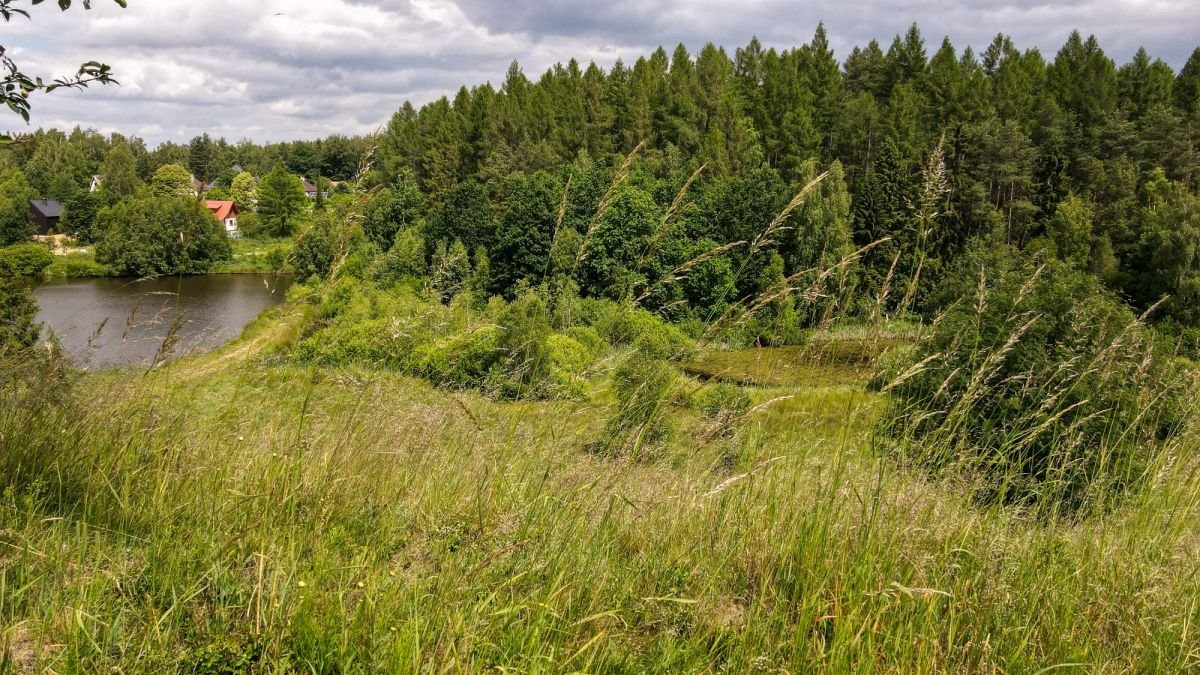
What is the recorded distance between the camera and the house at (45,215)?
6284 cm

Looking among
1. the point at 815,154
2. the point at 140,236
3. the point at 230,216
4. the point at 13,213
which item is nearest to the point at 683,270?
the point at 140,236

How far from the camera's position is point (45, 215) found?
6388cm

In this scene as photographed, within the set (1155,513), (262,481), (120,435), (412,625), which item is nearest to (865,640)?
(412,625)

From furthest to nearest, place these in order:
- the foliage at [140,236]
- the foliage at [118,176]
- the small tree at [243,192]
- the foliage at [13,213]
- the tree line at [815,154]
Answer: the small tree at [243,192] < the foliage at [118,176] < the foliage at [13,213] < the tree line at [815,154] < the foliage at [140,236]

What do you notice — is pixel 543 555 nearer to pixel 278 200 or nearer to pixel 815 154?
pixel 815 154

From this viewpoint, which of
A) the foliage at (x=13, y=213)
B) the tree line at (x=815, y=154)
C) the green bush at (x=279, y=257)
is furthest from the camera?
the foliage at (x=13, y=213)

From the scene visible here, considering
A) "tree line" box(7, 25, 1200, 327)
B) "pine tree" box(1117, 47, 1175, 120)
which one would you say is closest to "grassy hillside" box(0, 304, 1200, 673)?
"tree line" box(7, 25, 1200, 327)

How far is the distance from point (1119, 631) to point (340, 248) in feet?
10.0

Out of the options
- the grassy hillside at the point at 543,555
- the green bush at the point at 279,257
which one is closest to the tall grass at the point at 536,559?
the grassy hillside at the point at 543,555

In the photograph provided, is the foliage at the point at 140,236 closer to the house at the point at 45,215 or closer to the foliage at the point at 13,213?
A: the foliage at the point at 13,213

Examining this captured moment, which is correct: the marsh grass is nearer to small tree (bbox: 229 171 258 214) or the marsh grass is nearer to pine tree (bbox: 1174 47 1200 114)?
pine tree (bbox: 1174 47 1200 114)

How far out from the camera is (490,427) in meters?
3.21

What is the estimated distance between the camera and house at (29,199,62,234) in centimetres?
6284

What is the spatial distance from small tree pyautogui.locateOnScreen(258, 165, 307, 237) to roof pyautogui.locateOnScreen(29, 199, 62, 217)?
16.4 metres
